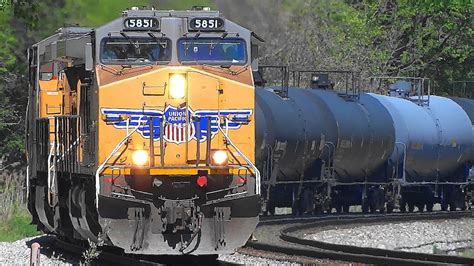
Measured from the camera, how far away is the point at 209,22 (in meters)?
14.2

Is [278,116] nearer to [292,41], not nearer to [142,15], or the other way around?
[142,15]

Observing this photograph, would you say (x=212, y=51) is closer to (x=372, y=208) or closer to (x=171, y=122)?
(x=171, y=122)

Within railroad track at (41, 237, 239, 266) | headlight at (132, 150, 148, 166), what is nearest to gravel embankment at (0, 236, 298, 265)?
railroad track at (41, 237, 239, 266)

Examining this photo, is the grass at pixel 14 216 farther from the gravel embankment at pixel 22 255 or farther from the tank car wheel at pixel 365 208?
the tank car wheel at pixel 365 208

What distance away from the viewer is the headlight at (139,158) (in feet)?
44.9

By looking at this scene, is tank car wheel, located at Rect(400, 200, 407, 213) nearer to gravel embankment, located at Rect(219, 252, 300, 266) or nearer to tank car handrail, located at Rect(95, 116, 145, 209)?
gravel embankment, located at Rect(219, 252, 300, 266)

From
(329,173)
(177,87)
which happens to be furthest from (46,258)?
(329,173)

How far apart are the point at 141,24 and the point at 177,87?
3.07ft

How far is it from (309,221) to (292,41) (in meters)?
20.0

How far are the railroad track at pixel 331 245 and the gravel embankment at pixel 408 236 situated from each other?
691 mm

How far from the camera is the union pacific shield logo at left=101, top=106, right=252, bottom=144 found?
13789 mm

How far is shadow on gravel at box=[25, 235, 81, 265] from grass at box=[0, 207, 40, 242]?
559 mm

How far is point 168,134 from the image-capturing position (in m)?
13.9

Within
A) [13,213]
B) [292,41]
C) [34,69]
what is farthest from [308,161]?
[292,41]
